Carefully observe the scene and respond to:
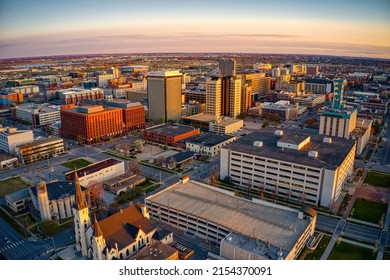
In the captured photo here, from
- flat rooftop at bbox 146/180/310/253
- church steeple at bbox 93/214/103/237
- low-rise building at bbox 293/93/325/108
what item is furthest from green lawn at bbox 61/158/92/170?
low-rise building at bbox 293/93/325/108

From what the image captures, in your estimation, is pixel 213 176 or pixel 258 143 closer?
pixel 213 176

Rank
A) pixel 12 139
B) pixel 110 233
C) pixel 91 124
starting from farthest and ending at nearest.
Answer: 1. pixel 91 124
2. pixel 12 139
3. pixel 110 233

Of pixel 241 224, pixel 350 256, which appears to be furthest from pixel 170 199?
pixel 350 256

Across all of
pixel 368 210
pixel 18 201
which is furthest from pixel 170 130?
pixel 368 210

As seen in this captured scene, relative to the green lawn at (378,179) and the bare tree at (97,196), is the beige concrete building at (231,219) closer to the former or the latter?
the bare tree at (97,196)

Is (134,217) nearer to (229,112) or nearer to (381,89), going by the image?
(229,112)

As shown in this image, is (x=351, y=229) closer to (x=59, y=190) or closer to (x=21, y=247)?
(x=59, y=190)
